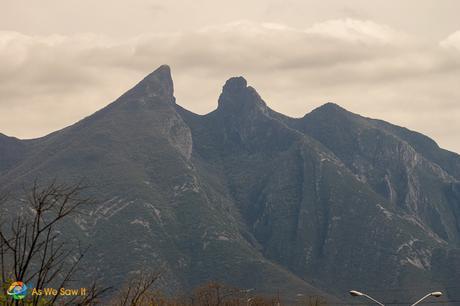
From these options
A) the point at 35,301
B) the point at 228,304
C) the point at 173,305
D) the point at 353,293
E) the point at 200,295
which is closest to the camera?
the point at 35,301

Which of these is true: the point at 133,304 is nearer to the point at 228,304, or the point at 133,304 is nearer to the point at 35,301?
the point at 35,301

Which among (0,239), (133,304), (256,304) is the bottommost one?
(256,304)

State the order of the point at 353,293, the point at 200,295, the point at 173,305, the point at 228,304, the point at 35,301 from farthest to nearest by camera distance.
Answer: the point at 200,295 < the point at 228,304 < the point at 173,305 < the point at 353,293 < the point at 35,301

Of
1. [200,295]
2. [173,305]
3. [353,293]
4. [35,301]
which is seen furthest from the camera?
[200,295]

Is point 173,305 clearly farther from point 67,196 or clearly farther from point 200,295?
point 67,196

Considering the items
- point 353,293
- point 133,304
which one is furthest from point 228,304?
point 133,304

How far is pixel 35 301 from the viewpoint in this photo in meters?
26.2

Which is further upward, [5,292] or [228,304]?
[5,292]

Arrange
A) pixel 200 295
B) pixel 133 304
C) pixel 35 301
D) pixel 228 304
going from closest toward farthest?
pixel 35 301 < pixel 133 304 < pixel 228 304 < pixel 200 295

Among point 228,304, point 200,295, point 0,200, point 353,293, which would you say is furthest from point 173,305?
point 0,200

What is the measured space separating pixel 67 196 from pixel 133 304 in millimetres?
4040

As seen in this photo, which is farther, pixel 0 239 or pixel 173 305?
pixel 173 305

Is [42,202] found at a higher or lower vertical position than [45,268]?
higher

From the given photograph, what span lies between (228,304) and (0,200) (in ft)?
490
